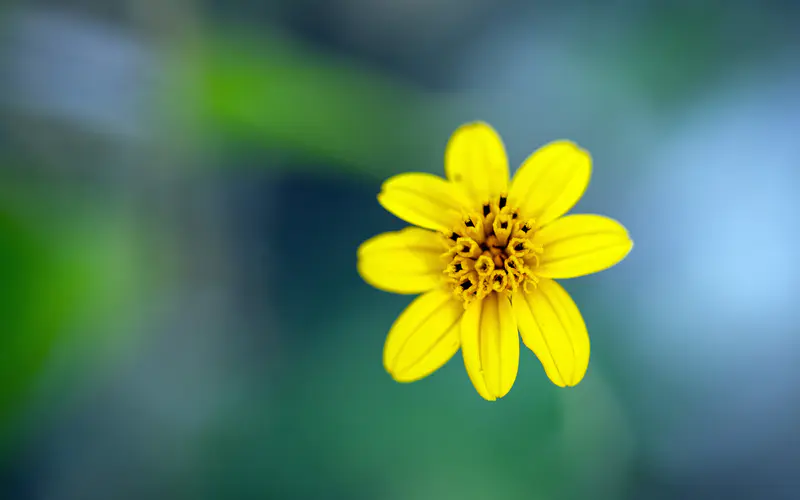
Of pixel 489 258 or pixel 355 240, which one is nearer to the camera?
pixel 489 258

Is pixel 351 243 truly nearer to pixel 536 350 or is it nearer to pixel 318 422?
pixel 318 422

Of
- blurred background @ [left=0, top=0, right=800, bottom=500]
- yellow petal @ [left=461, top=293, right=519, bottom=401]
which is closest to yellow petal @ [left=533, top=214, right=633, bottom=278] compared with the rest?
yellow petal @ [left=461, top=293, right=519, bottom=401]

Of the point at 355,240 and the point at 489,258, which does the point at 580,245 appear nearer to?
the point at 489,258

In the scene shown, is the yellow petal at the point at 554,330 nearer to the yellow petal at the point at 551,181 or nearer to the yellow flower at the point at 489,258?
the yellow flower at the point at 489,258

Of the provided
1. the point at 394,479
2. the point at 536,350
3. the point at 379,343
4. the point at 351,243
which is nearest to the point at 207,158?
the point at 351,243

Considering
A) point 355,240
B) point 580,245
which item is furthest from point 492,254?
point 355,240

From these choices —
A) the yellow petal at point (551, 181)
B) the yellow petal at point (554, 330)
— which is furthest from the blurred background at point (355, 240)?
the yellow petal at point (551, 181)
